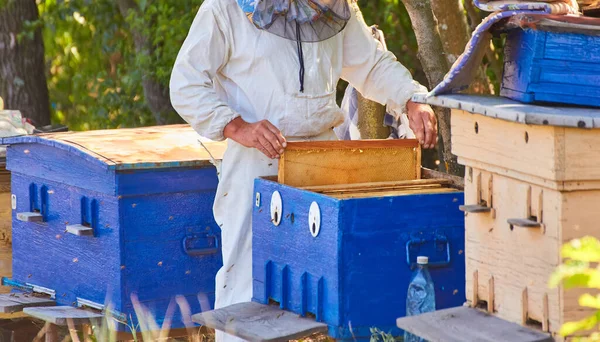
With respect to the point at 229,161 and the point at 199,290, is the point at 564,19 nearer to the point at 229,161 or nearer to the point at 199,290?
the point at 229,161

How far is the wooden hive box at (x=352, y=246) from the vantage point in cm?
302

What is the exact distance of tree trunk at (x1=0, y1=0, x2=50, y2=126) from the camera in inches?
320

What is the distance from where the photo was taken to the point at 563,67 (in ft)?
8.52

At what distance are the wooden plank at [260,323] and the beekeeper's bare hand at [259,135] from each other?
499mm

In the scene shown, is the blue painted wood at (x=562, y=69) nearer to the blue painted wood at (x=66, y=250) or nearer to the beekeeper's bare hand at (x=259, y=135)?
the beekeeper's bare hand at (x=259, y=135)

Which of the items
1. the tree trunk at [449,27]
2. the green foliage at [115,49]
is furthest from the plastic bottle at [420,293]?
Result: the green foliage at [115,49]

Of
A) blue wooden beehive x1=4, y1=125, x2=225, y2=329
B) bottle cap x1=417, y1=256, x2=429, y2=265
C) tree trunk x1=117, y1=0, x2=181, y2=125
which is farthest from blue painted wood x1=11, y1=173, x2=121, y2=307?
tree trunk x1=117, y1=0, x2=181, y2=125

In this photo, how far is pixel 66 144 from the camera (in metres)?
4.12

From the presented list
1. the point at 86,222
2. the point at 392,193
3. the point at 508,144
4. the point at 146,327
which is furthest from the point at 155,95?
the point at 508,144

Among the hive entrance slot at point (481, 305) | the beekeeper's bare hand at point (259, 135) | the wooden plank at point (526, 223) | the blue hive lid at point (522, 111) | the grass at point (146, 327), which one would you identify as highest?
the blue hive lid at point (522, 111)

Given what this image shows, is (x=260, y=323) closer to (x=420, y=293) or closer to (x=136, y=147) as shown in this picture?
(x=420, y=293)

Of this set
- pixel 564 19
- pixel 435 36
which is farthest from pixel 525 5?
pixel 435 36

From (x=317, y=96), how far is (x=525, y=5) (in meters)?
1.20

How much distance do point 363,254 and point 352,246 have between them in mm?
50
